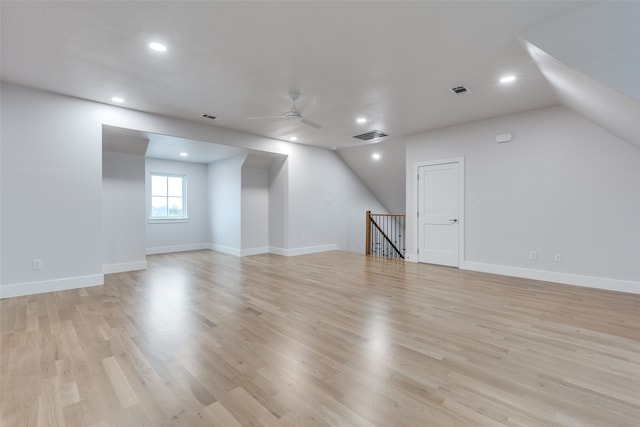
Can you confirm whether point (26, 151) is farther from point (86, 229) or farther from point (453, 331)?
point (453, 331)

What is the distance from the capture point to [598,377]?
6.34 feet

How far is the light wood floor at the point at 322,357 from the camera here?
160 cm

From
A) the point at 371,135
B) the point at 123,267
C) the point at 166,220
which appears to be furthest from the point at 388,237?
the point at 123,267

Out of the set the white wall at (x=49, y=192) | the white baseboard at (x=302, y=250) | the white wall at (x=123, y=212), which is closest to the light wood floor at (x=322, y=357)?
the white wall at (x=49, y=192)

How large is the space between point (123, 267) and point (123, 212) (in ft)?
3.32

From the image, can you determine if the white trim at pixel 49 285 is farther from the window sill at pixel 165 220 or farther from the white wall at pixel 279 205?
the white wall at pixel 279 205

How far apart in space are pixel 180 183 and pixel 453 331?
7.47 m

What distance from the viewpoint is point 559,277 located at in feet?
14.2

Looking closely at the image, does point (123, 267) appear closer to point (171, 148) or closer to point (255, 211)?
point (171, 148)

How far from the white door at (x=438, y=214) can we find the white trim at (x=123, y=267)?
552 centimetres

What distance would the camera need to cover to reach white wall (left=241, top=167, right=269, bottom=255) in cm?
699

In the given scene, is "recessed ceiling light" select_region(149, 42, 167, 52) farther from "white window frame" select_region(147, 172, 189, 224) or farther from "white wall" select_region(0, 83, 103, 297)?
"white window frame" select_region(147, 172, 189, 224)

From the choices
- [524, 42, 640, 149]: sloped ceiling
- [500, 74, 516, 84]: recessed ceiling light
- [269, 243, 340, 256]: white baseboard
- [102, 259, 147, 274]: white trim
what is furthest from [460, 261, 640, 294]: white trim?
[102, 259, 147, 274]: white trim

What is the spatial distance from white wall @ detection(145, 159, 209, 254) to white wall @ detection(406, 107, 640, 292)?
6.37m
